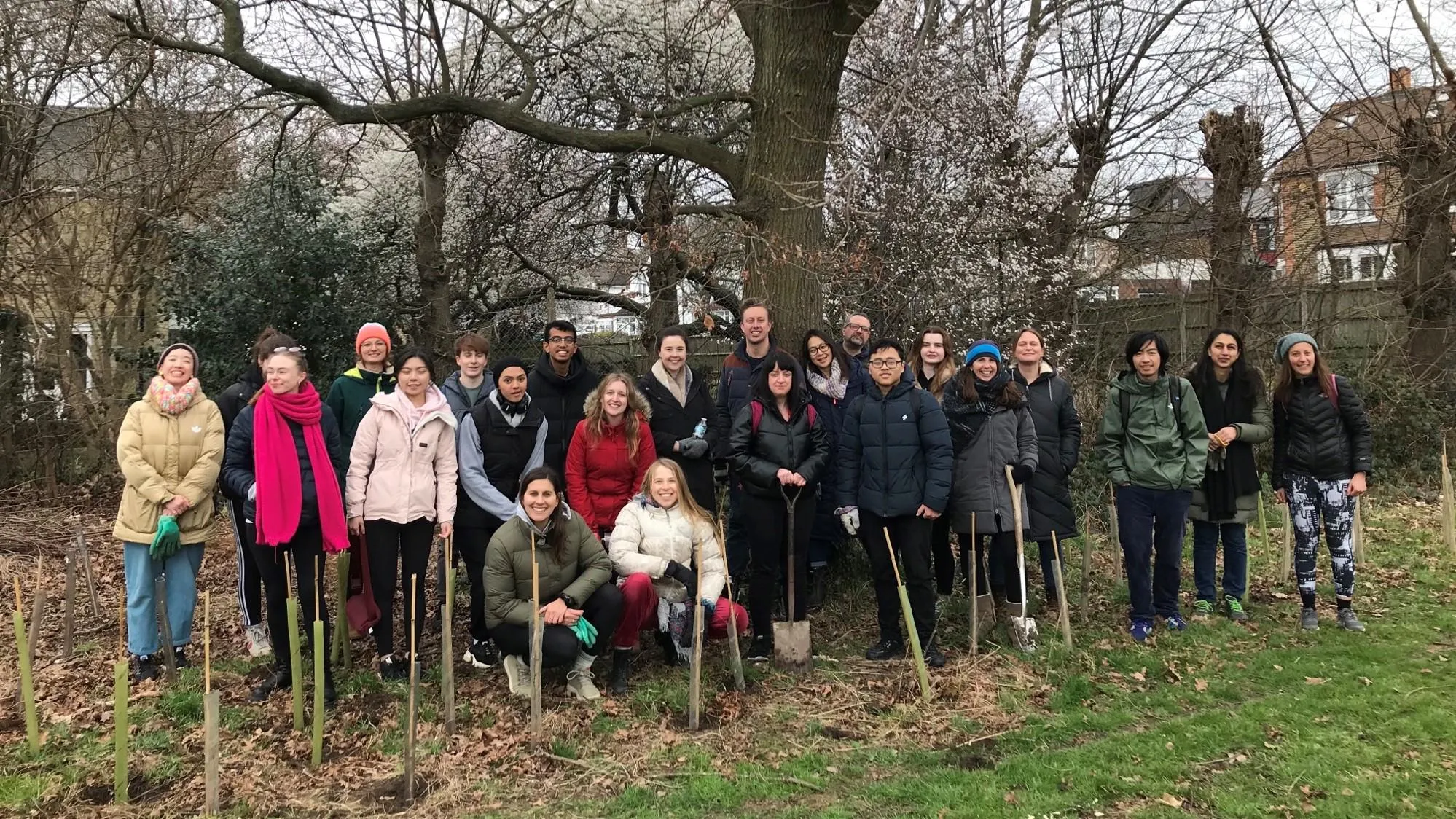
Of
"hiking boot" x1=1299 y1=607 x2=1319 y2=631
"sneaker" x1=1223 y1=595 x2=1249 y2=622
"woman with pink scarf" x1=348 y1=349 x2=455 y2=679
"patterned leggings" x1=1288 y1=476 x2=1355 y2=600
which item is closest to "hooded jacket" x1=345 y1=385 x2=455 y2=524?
"woman with pink scarf" x1=348 y1=349 x2=455 y2=679

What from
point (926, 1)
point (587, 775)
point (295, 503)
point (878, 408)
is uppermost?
point (926, 1)

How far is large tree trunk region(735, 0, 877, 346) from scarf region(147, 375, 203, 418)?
11.9 ft

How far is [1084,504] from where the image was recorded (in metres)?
7.79

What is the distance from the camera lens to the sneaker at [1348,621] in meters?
5.24

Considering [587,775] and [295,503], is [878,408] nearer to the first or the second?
[587,775]

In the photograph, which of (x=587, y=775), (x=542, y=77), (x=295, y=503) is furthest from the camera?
(x=542, y=77)

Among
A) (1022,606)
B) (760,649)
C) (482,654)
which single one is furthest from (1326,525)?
(482,654)

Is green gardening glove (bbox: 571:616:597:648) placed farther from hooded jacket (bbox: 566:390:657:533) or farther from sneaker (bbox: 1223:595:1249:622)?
sneaker (bbox: 1223:595:1249:622)

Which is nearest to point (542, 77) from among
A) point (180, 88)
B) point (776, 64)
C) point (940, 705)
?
point (776, 64)

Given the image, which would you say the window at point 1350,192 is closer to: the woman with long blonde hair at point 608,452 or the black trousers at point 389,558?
the woman with long blonde hair at point 608,452

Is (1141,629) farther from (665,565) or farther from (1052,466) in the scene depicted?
(665,565)

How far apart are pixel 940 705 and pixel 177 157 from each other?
34.8 feet

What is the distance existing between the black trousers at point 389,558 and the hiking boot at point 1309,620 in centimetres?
517

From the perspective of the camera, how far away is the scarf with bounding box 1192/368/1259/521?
207 inches
